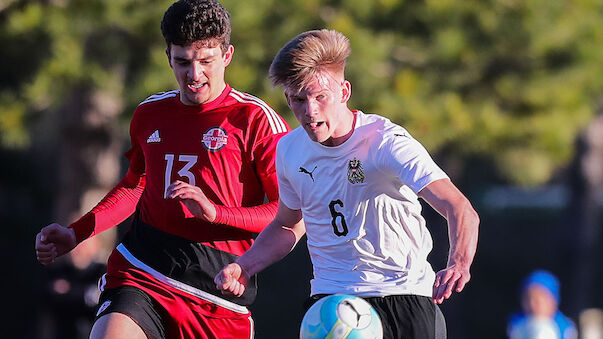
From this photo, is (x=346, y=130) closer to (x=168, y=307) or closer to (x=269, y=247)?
(x=269, y=247)

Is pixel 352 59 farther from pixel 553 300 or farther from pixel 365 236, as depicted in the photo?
pixel 365 236

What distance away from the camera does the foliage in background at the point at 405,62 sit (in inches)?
382

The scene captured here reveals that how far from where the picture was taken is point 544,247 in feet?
90.2

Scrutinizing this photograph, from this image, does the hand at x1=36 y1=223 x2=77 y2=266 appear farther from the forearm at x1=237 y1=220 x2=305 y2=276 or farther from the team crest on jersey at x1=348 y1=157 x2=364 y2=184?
the team crest on jersey at x1=348 y1=157 x2=364 y2=184

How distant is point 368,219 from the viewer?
432 centimetres

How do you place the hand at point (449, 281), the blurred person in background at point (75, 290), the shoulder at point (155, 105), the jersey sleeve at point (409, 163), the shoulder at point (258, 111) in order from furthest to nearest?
the blurred person in background at point (75, 290), the shoulder at point (155, 105), the shoulder at point (258, 111), the jersey sleeve at point (409, 163), the hand at point (449, 281)

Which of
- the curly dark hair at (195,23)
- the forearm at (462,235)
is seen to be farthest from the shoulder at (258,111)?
the forearm at (462,235)

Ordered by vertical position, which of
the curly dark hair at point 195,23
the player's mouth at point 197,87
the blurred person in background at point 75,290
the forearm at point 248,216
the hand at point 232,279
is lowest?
the blurred person in background at point 75,290

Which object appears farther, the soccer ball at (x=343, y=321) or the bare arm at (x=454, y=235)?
the soccer ball at (x=343, y=321)

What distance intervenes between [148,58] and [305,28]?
5.56ft

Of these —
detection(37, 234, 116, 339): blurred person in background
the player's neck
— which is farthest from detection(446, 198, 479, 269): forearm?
detection(37, 234, 116, 339): blurred person in background

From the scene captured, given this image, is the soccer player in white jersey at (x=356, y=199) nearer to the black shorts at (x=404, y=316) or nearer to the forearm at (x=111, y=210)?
the black shorts at (x=404, y=316)

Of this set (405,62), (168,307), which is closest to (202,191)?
(168,307)

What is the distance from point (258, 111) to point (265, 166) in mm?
307
